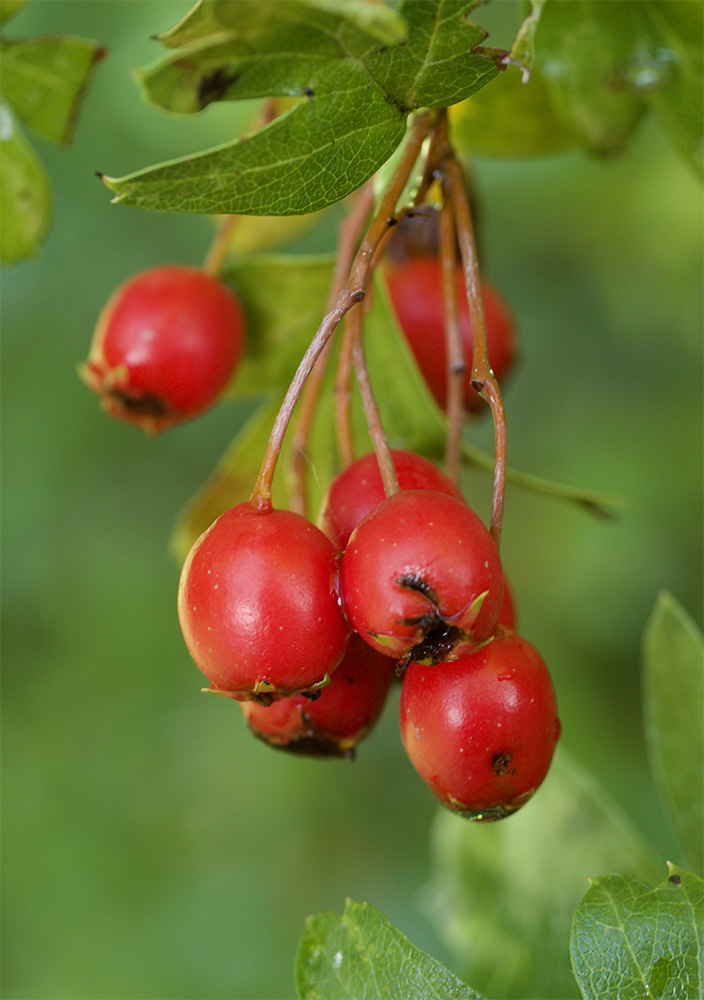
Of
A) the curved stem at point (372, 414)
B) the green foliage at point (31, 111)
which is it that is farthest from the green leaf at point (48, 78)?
the curved stem at point (372, 414)

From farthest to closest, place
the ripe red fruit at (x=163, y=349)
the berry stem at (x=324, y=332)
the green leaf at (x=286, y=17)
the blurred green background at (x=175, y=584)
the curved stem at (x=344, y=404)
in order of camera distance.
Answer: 1. the blurred green background at (x=175, y=584)
2. the ripe red fruit at (x=163, y=349)
3. the curved stem at (x=344, y=404)
4. the berry stem at (x=324, y=332)
5. the green leaf at (x=286, y=17)

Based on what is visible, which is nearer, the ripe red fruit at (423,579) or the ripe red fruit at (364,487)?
the ripe red fruit at (423,579)

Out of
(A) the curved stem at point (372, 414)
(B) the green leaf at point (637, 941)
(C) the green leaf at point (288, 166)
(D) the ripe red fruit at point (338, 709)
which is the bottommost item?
(B) the green leaf at point (637, 941)

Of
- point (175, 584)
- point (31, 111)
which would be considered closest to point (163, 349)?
point (31, 111)

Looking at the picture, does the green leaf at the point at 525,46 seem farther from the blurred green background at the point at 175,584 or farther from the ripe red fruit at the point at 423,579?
the blurred green background at the point at 175,584

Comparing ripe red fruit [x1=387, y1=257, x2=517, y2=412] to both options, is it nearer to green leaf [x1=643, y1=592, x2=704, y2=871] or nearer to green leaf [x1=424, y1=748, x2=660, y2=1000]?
green leaf [x1=643, y1=592, x2=704, y2=871]

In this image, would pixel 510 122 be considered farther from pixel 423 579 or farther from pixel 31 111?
pixel 423 579

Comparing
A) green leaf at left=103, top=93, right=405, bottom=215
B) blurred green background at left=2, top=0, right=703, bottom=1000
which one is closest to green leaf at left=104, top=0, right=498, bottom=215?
green leaf at left=103, top=93, right=405, bottom=215

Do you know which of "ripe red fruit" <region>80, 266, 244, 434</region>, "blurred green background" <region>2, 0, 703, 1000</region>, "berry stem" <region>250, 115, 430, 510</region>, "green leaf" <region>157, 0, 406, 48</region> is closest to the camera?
"green leaf" <region>157, 0, 406, 48</region>
